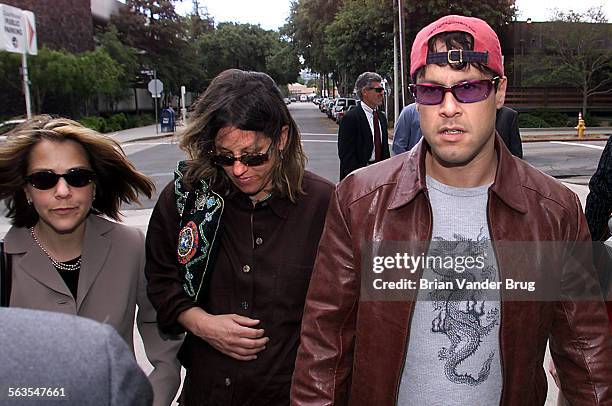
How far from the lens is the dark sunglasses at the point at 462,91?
178 cm

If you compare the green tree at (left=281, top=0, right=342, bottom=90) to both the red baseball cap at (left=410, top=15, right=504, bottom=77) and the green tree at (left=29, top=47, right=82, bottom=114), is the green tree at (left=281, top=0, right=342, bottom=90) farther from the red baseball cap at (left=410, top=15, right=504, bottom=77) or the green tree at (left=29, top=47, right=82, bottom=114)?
the red baseball cap at (left=410, top=15, right=504, bottom=77)

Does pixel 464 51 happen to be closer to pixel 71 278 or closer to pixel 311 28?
pixel 71 278

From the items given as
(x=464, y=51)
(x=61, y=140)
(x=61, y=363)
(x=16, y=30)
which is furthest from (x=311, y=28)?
(x=61, y=363)

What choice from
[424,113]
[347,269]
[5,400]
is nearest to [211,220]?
[347,269]

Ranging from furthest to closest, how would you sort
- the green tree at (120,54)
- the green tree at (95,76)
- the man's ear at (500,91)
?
the green tree at (120,54) → the green tree at (95,76) → the man's ear at (500,91)

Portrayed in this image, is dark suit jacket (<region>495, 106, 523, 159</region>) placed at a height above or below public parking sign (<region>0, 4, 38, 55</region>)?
below

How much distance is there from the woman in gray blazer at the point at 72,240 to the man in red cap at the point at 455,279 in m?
0.80

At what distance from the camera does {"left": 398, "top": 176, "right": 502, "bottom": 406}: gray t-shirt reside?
5.67 ft

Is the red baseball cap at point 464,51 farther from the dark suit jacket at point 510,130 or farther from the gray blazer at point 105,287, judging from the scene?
the dark suit jacket at point 510,130

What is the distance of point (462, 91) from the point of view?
1.78m

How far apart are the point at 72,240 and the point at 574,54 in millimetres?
29363

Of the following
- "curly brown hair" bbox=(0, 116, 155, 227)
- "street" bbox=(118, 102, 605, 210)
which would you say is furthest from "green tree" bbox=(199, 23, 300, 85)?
"curly brown hair" bbox=(0, 116, 155, 227)

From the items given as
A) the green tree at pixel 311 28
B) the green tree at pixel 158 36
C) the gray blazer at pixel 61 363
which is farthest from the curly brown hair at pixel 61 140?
the green tree at pixel 158 36

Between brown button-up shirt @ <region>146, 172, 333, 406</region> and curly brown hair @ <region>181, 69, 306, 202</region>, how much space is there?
0.08 meters
